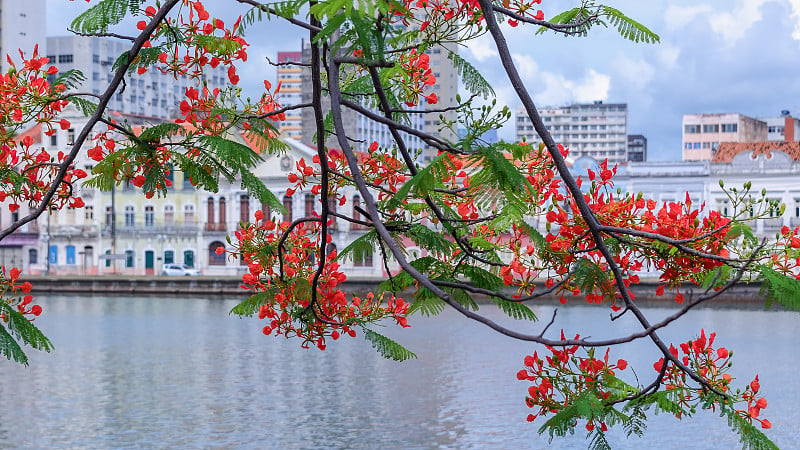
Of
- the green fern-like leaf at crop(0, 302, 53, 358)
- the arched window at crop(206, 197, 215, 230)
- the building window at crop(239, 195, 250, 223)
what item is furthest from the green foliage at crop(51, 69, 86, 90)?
the arched window at crop(206, 197, 215, 230)

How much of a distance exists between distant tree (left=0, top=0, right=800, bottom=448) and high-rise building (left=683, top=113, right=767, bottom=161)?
91329mm

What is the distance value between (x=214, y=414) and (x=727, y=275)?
16.2 metres

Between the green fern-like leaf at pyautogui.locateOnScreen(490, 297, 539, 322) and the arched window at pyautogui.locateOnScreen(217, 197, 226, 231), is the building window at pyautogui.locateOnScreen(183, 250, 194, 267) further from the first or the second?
the green fern-like leaf at pyautogui.locateOnScreen(490, 297, 539, 322)

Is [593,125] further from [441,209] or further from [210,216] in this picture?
[441,209]

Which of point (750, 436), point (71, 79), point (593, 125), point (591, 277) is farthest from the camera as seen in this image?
point (593, 125)

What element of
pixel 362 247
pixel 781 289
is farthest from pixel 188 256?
pixel 781 289

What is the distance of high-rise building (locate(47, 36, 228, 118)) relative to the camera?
87438 mm

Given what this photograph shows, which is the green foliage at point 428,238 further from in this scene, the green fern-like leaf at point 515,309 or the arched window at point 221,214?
the arched window at point 221,214

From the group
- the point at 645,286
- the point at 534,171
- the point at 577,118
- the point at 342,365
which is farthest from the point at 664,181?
the point at 577,118

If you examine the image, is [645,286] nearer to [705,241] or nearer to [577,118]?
[705,241]

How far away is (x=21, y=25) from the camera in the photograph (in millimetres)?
71062

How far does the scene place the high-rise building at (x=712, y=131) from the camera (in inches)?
3688

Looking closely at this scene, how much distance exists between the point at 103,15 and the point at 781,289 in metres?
2.78

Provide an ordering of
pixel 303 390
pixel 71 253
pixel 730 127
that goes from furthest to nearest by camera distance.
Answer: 1. pixel 730 127
2. pixel 71 253
3. pixel 303 390
